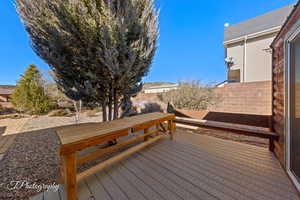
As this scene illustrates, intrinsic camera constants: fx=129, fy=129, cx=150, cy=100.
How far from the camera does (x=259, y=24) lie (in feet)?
26.7

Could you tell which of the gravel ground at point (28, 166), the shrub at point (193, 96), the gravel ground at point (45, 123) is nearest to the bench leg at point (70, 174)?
the gravel ground at point (28, 166)

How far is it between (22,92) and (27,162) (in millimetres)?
8090

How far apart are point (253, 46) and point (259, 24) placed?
1.55 m

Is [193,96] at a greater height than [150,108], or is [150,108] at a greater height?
[193,96]

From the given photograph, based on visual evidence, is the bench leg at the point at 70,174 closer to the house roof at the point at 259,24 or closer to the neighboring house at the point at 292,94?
the neighboring house at the point at 292,94

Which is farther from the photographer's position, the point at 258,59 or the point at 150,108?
the point at 150,108

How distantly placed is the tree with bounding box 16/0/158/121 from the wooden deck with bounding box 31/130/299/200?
6.49ft

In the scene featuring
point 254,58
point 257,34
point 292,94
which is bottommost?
point 292,94

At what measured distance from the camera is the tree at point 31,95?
838 cm

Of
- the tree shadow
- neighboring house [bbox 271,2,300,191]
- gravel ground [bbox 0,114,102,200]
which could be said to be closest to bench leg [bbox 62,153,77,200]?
gravel ground [bbox 0,114,102,200]

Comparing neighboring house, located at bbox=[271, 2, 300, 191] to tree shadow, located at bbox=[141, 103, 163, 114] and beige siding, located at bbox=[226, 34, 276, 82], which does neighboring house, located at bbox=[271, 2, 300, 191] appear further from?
beige siding, located at bbox=[226, 34, 276, 82]

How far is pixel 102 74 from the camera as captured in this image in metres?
3.25

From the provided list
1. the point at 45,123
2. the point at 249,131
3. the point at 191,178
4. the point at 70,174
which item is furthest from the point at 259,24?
the point at 45,123

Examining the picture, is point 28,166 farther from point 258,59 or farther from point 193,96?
point 258,59
